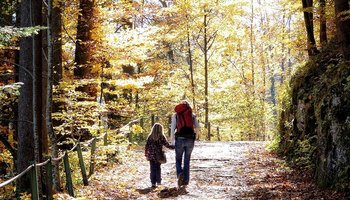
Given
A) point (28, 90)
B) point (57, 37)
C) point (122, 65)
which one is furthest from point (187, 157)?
point (122, 65)

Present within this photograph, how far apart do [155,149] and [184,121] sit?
108cm

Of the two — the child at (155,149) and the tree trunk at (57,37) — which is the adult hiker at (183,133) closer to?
the child at (155,149)

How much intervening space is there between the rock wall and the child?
11.2 ft

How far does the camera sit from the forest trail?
8.61 meters

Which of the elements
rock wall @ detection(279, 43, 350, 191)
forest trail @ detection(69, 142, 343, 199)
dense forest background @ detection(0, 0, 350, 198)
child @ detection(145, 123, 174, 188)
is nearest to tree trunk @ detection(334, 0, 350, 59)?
dense forest background @ detection(0, 0, 350, 198)

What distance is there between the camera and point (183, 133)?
31.3ft

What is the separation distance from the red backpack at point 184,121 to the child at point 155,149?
0.56m

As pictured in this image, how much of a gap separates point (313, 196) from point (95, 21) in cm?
913

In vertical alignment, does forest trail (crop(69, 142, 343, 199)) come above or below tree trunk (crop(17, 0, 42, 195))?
A: below

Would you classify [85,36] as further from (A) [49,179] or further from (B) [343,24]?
(B) [343,24]

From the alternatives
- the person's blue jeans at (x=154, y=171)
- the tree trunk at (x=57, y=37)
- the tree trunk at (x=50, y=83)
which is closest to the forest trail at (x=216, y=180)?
the person's blue jeans at (x=154, y=171)

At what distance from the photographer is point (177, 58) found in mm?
33875

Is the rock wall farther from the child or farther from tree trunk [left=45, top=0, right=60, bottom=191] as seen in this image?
tree trunk [left=45, top=0, right=60, bottom=191]

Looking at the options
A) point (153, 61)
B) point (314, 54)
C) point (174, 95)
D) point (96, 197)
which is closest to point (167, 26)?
point (153, 61)
